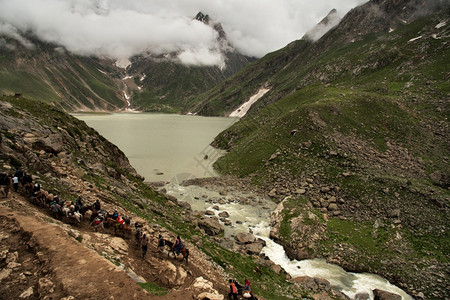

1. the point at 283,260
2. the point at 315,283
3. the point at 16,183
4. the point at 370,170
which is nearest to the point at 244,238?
the point at 283,260

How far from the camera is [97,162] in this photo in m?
32.1

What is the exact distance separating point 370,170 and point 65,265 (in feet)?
147

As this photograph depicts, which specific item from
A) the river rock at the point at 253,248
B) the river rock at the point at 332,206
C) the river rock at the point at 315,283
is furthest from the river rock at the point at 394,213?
the river rock at the point at 253,248

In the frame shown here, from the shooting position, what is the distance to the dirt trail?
10.2 metres

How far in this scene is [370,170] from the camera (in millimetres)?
41844

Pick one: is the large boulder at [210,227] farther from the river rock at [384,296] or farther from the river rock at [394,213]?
the river rock at [394,213]

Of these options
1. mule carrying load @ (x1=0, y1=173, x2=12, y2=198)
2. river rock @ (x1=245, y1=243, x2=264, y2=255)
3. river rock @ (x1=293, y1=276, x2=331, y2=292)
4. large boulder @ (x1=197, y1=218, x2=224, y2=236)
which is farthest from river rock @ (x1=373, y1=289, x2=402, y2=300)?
mule carrying load @ (x1=0, y1=173, x2=12, y2=198)

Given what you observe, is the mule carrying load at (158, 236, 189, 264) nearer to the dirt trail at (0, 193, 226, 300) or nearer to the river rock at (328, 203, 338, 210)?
the dirt trail at (0, 193, 226, 300)

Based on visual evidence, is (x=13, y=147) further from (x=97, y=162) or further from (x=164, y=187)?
(x=164, y=187)

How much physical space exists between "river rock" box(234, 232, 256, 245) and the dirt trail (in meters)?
13.2

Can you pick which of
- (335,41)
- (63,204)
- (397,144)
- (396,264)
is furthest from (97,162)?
(335,41)

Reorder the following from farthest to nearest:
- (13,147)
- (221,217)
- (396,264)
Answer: (221,217)
(396,264)
(13,147)

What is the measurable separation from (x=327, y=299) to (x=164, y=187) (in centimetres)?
3553

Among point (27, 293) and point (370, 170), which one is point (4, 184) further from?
point (370, 170)
